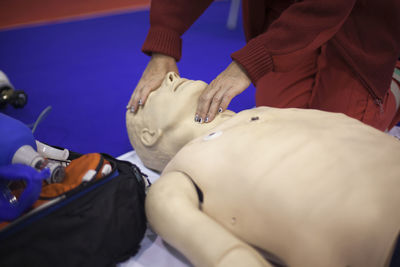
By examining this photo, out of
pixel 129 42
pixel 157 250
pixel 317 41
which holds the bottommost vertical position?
pixel 157 250

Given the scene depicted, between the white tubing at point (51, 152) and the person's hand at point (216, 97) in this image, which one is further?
the person's hand at point (216, 97)

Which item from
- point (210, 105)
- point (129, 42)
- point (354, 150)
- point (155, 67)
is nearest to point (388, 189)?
point (354, 150)

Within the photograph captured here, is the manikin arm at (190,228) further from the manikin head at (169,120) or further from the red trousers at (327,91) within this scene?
the red trousers at (327,91)

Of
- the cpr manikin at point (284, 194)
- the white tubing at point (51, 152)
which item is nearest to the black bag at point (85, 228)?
the cpr manikin at point (284, 194)

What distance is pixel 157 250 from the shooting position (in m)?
0.87

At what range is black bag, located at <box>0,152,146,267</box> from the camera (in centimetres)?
59

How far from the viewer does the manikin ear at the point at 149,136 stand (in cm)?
104

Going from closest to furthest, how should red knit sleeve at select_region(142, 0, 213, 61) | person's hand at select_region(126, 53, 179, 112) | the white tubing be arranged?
the white tubing < person's hand at select_region(126, 53, 179, 112) < red knit sleeve at select_region(142, 0, 213, 61)

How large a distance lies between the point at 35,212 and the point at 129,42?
2.57 metres

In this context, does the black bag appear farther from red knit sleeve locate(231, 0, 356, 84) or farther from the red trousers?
the red trousers

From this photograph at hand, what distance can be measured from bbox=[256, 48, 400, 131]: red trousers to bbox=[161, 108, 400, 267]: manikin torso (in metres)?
0.49

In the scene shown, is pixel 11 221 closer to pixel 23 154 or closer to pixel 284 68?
pixel 23 154

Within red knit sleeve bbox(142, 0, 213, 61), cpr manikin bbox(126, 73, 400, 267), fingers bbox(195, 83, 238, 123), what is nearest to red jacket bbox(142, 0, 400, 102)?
red knit sleeve bbox(142, 0, 213, 61)

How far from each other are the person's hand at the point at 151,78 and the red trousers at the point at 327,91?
467 mm
